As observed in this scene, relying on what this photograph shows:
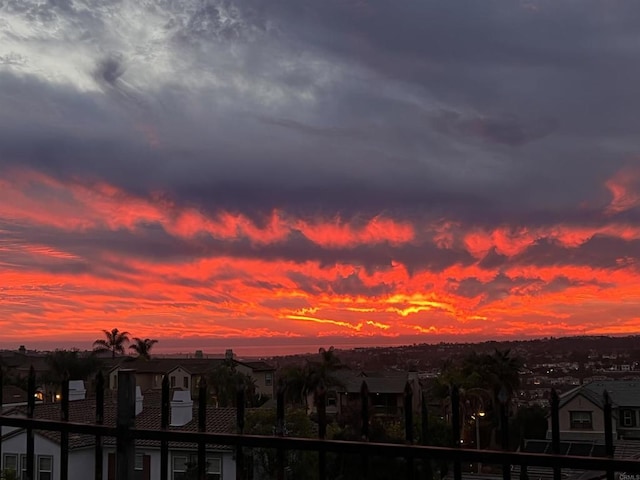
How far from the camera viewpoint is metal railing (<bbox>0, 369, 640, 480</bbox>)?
3.33m

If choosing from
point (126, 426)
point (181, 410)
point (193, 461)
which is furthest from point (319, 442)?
point (181, 410)

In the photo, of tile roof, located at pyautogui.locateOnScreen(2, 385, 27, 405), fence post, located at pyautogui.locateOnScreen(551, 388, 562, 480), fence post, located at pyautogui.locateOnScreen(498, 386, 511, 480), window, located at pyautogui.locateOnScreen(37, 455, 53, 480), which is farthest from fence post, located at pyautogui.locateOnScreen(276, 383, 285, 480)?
tile roof, located at pyautogui.locateOnScreen(2, 385, 27, 405)

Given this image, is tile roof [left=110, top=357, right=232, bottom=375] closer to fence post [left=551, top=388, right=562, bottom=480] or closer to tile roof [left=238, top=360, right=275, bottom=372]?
tile roof [left=238, top=360, right=275, bottom=372]

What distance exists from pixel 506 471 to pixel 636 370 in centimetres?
10371

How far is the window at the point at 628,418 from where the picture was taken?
152 feet

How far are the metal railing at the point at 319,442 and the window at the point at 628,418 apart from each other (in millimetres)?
48333

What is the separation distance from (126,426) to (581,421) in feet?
134

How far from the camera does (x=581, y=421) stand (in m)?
40.4

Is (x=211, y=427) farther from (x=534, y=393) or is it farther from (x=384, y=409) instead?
(x=534, y=393)

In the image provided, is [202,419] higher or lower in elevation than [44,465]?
higher

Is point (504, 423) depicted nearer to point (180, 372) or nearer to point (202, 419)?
point (202, 419)

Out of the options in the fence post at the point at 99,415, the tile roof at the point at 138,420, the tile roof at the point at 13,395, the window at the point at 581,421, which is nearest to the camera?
the fence post at the point at 99,415

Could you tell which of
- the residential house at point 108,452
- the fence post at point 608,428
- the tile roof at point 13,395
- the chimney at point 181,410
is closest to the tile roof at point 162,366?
the tile roof at point 13,395

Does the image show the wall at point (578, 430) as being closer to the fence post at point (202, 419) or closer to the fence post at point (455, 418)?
the fence post at point (202, 419)
